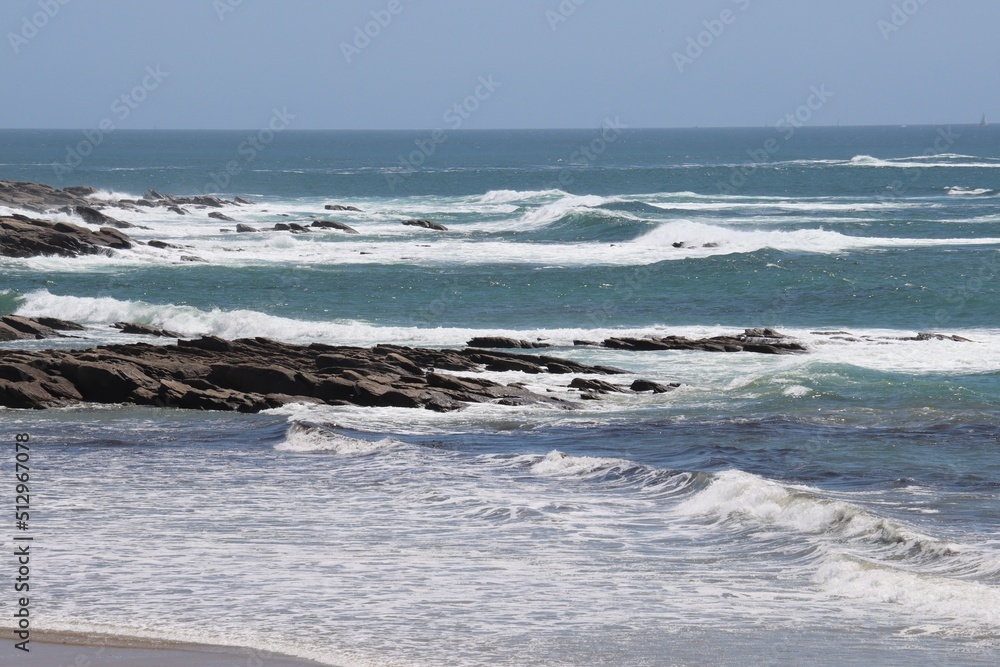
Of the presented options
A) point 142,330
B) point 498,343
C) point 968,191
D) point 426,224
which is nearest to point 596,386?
point 498,343

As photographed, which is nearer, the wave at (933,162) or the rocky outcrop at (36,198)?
the rocky outcrop at (36,198)

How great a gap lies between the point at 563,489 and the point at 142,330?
1700 cm

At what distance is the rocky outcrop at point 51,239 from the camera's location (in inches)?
1793

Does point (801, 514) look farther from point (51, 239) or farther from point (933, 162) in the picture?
point (933, 162)

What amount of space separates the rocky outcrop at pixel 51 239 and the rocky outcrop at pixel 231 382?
2357cm

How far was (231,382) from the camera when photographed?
22109mm

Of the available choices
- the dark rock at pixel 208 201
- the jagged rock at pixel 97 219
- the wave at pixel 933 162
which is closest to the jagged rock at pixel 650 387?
the jagged rock at pixel 97 219

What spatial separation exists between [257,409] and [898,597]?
1216 centimetres

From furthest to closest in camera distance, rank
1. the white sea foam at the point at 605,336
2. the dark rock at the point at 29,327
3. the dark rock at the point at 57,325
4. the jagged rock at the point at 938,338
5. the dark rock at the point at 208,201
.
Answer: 1. the dark rock at the point at 208,201
2. the dark rock at the point at 57,325
3. the jagged rock at the point at 938,338
4. the dark rock at the point at 29,327
5. the white sea foam at the point at 605,336

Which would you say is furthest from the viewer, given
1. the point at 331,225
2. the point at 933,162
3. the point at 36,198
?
the point at 933,162

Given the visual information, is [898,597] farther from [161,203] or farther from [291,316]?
[161,203]

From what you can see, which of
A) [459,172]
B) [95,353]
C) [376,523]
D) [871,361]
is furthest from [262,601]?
[459,172]

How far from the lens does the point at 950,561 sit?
1222cm

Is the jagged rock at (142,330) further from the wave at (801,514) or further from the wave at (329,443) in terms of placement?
the wave at (801,514)
